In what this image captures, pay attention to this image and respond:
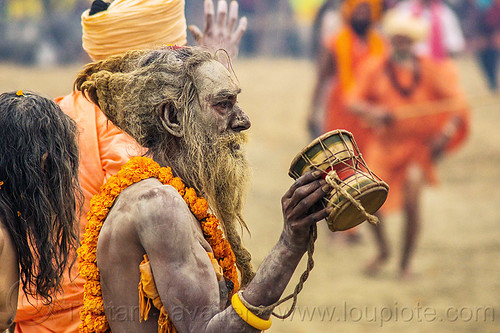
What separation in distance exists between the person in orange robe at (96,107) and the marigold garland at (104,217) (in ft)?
0.76

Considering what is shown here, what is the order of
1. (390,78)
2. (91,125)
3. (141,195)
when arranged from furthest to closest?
(390,78) < (91,125) < (141,195)

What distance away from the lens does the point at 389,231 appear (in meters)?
11.1

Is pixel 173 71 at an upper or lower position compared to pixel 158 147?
upper

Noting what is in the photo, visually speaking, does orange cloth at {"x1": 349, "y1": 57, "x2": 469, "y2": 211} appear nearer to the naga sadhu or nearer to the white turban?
the white turban

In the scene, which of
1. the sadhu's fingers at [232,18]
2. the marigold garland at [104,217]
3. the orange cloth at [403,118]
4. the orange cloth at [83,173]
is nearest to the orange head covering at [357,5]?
the orange cloth at [403,118]

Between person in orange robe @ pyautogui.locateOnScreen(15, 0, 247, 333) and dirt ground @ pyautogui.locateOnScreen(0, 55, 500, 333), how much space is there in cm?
358

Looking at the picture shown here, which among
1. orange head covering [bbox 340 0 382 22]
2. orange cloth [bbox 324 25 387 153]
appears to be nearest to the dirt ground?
orange cloth [bbox 324 25 387 153]

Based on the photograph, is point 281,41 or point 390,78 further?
point 281,41

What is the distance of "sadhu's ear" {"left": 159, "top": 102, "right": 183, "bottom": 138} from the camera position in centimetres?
244

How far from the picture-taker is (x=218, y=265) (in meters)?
2.36

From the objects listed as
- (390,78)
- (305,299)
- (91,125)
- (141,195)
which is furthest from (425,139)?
(141,195)

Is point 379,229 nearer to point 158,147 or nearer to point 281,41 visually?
point 281,41

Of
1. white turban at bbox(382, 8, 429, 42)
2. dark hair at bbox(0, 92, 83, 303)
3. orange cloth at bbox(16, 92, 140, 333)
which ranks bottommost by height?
white turban at bbox(382, 8, 429, 42)

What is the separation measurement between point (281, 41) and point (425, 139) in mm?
6179
